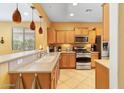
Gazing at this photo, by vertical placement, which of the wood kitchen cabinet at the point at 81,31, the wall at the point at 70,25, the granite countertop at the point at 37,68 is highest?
the wall at the point at 70,25

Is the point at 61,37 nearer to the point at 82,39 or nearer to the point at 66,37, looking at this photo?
the point at 66,37

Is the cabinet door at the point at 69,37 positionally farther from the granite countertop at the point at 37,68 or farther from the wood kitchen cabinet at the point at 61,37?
the granite countertop at the point at 37,68

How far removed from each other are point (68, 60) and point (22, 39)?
2898 mm

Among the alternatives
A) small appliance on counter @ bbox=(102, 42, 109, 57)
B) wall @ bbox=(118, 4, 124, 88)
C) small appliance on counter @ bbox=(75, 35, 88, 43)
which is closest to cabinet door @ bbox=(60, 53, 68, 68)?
small appliance on counter @ bbox=(75, 35, 88, 43)

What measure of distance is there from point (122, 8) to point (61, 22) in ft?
29.7

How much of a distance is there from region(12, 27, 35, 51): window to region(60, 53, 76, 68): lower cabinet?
1.81 metres

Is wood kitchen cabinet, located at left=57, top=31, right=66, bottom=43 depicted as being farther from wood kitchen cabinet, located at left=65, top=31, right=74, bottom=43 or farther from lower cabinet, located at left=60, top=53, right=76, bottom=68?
lower cabinet, located at left=60, top=53, right=76, bottom=68

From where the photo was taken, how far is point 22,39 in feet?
35.3

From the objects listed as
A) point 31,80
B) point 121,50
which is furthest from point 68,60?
point 121,50

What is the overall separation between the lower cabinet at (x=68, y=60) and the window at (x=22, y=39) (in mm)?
Answer: 1814

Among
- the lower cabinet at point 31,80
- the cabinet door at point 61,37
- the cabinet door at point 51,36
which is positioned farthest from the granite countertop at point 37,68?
the cabinet door at point 61,37

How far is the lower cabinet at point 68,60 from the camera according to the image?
10.0 meters

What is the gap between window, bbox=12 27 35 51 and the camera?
10.5m

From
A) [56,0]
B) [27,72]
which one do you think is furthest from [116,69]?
[27,72]
